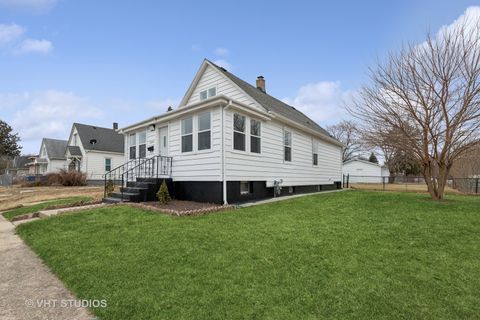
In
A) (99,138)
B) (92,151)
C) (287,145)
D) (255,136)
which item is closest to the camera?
(255,136)

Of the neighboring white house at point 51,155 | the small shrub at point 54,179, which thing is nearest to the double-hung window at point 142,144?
the small shrub at point 54,179

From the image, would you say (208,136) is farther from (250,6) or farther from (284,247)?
(250,6)

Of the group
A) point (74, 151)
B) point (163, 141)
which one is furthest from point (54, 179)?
point (163, 141)

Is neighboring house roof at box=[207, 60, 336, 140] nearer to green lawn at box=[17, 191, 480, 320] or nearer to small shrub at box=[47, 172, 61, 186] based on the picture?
green lawn at box=[17, 191, 480, 320]

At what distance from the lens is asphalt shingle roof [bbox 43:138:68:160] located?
34.0 m

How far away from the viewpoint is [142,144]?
42.9 feet

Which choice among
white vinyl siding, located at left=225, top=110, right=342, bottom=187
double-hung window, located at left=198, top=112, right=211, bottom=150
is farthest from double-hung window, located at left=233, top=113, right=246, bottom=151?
double-hung window, located at left=198, top=112, right=211, bottom=150

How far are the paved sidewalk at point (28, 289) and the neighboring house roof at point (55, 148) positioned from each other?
33619 millimetres

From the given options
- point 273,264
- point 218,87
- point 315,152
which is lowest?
point 273,264

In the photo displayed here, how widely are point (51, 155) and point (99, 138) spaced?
25.4 feet

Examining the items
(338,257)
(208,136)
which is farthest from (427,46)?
(338,257)

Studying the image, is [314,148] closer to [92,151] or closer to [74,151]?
[92,151]

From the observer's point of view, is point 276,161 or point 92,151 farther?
point 92,151

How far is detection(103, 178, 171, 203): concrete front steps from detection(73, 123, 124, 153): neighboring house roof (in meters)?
22.8
